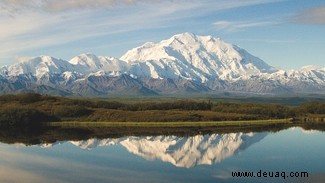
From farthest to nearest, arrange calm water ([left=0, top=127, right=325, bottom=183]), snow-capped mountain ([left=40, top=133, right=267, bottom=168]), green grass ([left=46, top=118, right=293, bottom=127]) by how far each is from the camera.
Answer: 1. green grass ([left=46, top=118, right=293, bottom=127])
2. snow-capped mountain ([left=40, top=133, right=267, bottom=168])
3. calm water ([left=0, top=127, right=325, bottom=183])

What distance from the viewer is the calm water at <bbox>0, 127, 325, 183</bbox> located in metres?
55.1

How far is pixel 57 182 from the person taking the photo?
5250 cm

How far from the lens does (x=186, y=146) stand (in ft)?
272

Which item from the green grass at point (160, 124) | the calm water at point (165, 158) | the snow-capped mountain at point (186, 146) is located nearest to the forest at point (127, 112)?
the green grass at point (160, 124)

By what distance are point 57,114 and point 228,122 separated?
1874 inches

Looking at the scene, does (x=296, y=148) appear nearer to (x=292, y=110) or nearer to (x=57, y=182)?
(x=57, y=182)

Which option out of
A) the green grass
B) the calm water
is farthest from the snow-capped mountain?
the green grass

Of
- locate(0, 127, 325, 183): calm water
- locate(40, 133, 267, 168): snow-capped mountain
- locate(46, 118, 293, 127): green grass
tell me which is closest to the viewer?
locate(0, 127, 325, 183): calm water

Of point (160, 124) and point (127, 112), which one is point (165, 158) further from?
point (127, 112)

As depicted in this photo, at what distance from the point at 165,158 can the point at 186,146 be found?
13914 mm

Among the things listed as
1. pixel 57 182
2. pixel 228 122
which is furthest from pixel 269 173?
pixel 228 122

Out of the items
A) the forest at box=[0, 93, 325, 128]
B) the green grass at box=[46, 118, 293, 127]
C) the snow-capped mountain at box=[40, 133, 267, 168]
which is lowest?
the green grass at box=[46, 118, 293, 127]

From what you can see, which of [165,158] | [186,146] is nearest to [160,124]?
[186,146]

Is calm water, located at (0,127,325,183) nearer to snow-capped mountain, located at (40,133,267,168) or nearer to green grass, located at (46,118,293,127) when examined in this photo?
snow-capped mountain, located at (40,133,267,168)
